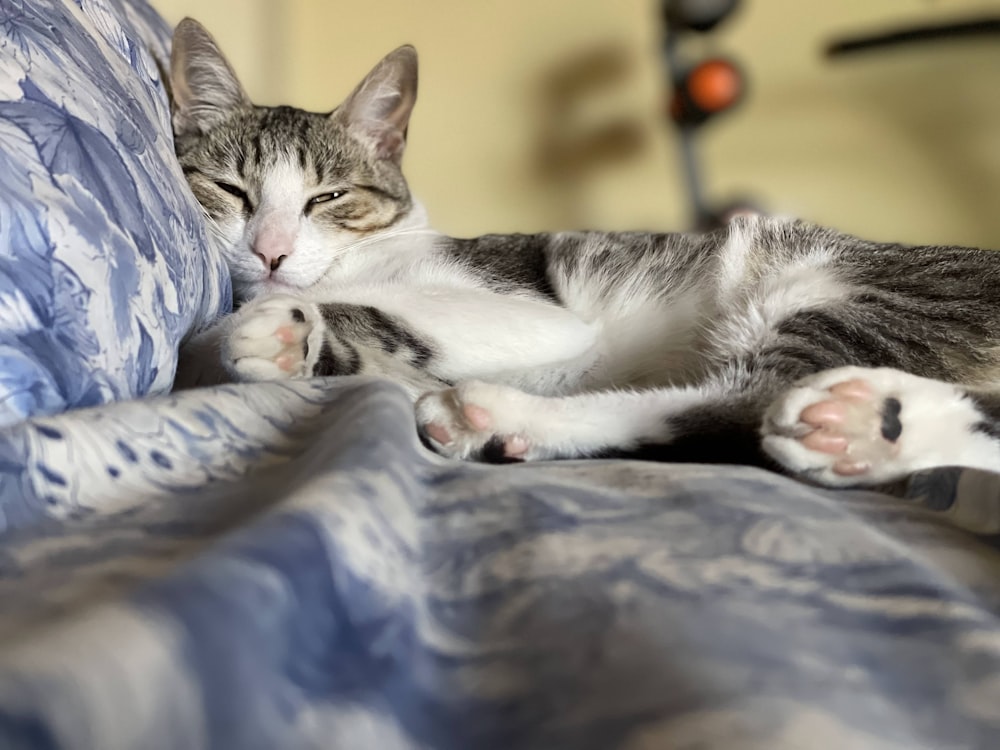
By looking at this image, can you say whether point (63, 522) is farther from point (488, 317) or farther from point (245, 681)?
point (488, 317)

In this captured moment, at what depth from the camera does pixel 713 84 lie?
6.00 feet

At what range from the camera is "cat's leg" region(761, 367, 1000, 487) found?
0.61 meters

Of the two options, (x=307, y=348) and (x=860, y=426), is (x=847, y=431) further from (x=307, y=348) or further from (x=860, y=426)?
(x=307, y=348)

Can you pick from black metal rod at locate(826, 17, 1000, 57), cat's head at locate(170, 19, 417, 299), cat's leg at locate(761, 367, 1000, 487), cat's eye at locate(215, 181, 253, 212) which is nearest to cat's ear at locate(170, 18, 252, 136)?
cat's head at locate(170, 19, 417, 299)

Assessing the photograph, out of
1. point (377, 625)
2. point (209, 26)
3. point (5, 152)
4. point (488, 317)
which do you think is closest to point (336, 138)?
point (488, 317)

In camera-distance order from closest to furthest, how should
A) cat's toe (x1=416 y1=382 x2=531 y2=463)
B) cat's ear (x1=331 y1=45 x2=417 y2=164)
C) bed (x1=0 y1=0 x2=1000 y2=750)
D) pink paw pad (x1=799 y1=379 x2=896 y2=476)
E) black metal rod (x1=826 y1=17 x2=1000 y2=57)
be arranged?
bed (x1=0 y1=0 x2=1000 y2=750) < pink paw pad (x1=799 y1=379 x2=896 y2=476) < cat's toe (x1=416 y1=382 x2=531 y2=463) < cat's ear (x1=331 y1=45 x2=417 y2=164) < black metal rod (x1=826 y1=17 x2=1000 y2=57)

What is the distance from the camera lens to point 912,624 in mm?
358

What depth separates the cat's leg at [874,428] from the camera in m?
0.61

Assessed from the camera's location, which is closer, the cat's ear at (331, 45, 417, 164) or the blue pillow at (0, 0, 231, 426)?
the blue pillow at (0, 0, 231, 426)

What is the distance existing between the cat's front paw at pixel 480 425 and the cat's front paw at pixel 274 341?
15cm

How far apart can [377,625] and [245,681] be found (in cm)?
8

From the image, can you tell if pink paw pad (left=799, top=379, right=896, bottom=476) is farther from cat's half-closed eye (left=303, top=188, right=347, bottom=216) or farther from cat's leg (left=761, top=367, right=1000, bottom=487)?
cat's half-closed eye (left=303, top=188, right=347, bottom=216)

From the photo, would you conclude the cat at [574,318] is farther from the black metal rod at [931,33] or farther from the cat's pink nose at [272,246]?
the black metal rod at [931,33]

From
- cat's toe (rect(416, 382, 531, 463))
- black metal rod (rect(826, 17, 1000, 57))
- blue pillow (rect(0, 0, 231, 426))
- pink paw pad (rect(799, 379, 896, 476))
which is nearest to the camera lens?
→ blue pillow (rect(0, 0, 231, 426))
